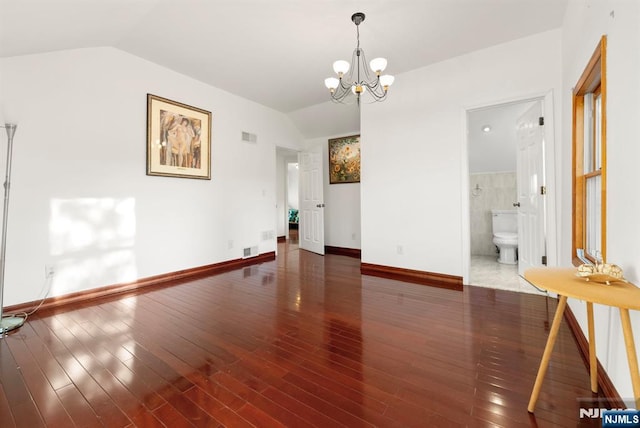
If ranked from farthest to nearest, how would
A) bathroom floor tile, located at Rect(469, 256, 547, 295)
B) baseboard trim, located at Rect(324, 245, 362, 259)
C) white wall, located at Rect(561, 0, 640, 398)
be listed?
baseboard trim, located at Rect(324, 245, 362, 259), bathroom floor tile, located at Rect(469, 256, 547, 295), white wall, located at Rect(561, 0, 640, 398)

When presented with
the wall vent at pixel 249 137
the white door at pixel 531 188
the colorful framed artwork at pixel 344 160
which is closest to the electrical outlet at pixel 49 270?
the wall vent at pixel 249 137

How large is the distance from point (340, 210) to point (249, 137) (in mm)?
2382

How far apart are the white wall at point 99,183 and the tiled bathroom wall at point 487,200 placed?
15.0ft

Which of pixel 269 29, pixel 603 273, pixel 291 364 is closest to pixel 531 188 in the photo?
pixel 603 273

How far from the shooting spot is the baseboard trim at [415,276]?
3.54m

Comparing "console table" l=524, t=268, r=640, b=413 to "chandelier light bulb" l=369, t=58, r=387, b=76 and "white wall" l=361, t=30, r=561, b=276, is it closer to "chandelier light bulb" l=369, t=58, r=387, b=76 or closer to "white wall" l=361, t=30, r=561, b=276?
"chandelier light bulb" l=369, t=58, r=387, b=76

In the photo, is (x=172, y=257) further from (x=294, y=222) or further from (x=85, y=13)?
(x=294, y=222)

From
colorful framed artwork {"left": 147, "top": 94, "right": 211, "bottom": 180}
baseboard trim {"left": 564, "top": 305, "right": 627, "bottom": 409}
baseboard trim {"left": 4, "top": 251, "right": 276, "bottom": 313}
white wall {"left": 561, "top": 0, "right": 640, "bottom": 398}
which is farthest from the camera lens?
colorful framed artwork {"left": 147, "top": 94, "right": 211, "bottom": 180}

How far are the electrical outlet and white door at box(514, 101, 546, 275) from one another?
5.33m

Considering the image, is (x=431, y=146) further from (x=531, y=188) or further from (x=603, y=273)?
(x=603, y=273)

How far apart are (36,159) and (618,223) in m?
4.63

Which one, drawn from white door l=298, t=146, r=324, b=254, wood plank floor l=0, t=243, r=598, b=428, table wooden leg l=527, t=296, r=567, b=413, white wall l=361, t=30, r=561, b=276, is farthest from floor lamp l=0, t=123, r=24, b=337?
white door l=298, t=146, r=324, b=254

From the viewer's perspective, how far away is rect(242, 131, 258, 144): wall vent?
5.00 metres

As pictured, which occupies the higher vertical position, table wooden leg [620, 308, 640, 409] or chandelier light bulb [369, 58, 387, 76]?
chandelier light bulb [369, 58, 387, 76]
